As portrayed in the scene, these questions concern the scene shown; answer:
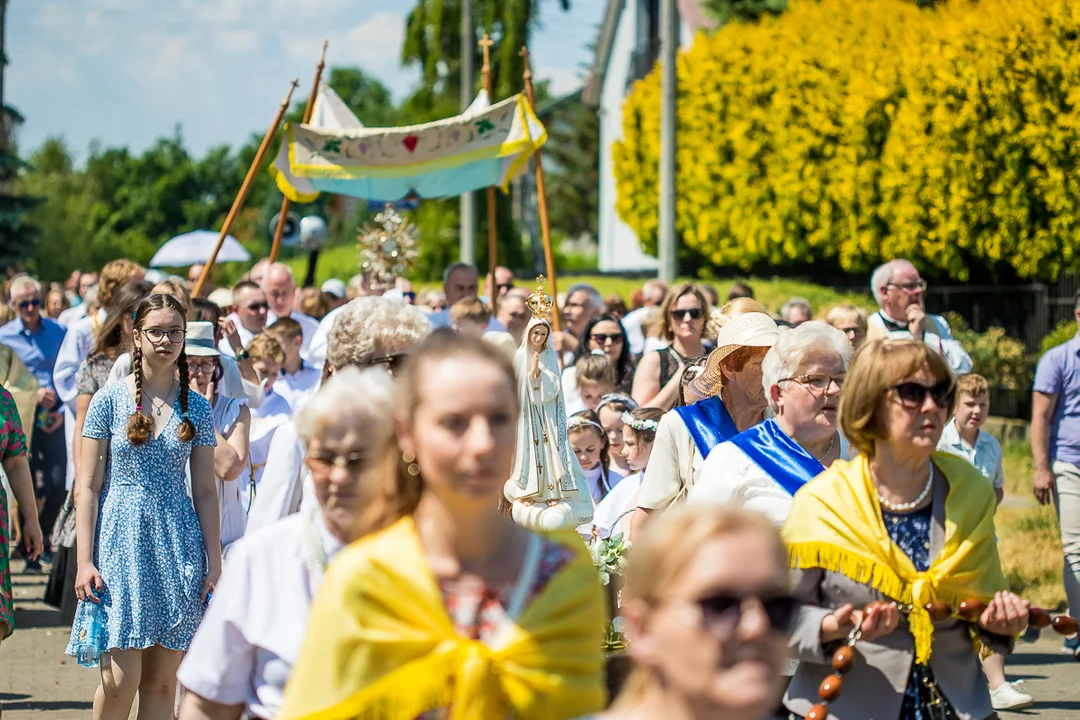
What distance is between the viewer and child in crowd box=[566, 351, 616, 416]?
9242 millimetres

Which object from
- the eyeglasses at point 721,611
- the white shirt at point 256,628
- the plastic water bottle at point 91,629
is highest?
the eyeglasses at point 721,611

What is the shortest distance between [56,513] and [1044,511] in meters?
Answer: 8.34

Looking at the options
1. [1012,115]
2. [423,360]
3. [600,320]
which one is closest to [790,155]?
[1012,115]

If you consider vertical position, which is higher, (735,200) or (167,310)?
(735,200)

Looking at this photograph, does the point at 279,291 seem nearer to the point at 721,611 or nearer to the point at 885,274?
the point at 885,274

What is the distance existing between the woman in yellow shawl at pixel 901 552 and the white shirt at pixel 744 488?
615 millimetres

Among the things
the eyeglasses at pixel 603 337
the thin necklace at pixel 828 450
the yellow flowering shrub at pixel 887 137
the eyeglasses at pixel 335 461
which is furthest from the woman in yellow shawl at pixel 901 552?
the yellow flowering shrub at pixel 887 137

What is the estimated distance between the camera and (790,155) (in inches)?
902

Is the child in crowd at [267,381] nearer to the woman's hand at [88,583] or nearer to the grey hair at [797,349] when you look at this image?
the woman's hand at [88,583]

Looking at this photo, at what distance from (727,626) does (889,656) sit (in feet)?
5.59

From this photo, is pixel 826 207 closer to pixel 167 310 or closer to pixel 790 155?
pixel 790 155

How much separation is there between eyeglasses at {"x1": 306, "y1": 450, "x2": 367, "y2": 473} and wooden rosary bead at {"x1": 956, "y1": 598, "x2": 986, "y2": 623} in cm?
155

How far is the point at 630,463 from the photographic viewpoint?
26.1 feet

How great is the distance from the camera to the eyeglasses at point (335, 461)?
3131 millimetres
